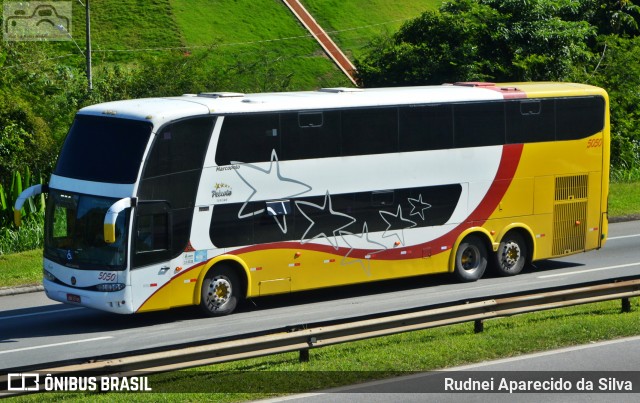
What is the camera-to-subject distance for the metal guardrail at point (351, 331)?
39.8 feet

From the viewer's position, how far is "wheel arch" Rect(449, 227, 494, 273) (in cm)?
2145

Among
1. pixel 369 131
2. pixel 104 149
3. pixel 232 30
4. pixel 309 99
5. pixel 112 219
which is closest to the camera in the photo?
pixel 112 219

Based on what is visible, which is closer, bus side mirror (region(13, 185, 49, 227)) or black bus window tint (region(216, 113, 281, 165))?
bus side mirror (region(13, 185, 49, 227))

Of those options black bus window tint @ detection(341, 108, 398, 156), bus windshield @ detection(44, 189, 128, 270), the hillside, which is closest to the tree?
black bus window tint @ detection(341, 108, 398, 156)

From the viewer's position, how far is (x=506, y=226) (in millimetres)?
22188

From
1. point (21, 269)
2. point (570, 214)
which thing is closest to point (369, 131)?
point (570, 214)

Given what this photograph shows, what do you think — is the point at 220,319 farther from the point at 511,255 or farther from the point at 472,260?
the point at 511,255

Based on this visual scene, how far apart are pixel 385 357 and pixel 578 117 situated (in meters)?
11.0

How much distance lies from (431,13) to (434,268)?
17970mm

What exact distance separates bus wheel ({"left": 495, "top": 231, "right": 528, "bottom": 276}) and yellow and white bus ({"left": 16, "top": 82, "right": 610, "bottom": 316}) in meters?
0.04

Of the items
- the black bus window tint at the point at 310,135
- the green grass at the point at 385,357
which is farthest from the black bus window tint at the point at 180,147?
the green grass at the point at 385,357

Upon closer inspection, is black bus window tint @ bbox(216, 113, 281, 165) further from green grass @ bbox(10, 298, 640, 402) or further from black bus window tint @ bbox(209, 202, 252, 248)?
green grass @ bbox(10, 298, 640, 402)

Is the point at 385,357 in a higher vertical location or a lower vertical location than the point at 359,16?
lower

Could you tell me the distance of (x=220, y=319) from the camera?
60.6ft
